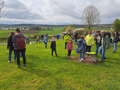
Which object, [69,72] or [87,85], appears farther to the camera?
[69,72]

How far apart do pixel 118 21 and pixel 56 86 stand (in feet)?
213

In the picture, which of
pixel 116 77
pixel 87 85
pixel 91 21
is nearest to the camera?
pixel 87 85

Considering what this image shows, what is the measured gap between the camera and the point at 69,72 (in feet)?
17.2

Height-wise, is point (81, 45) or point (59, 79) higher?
point (81, 45)

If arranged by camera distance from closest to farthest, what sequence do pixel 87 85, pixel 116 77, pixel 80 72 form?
pixel 87 85, pixel 116 77, pixel 80 72

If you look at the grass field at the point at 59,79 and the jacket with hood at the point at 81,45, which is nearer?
the grass field at the point at 59,79

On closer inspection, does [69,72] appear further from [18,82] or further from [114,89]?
[18,82]

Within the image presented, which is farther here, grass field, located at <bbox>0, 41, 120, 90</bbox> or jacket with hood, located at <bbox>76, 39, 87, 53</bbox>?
jacket with hood, located at <bbox>76, 39, 87, 53</bbox>

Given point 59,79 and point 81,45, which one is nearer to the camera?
point 59,79

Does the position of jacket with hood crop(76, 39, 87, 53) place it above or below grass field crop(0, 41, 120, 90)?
above

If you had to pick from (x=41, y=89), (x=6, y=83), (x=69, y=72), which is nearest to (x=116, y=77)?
(x=69, y=72)

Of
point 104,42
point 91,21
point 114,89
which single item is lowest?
point 114,89

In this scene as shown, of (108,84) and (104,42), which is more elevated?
(104,42)

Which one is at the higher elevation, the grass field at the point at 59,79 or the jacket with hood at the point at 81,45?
the jacket with hood at the point at 81,45
